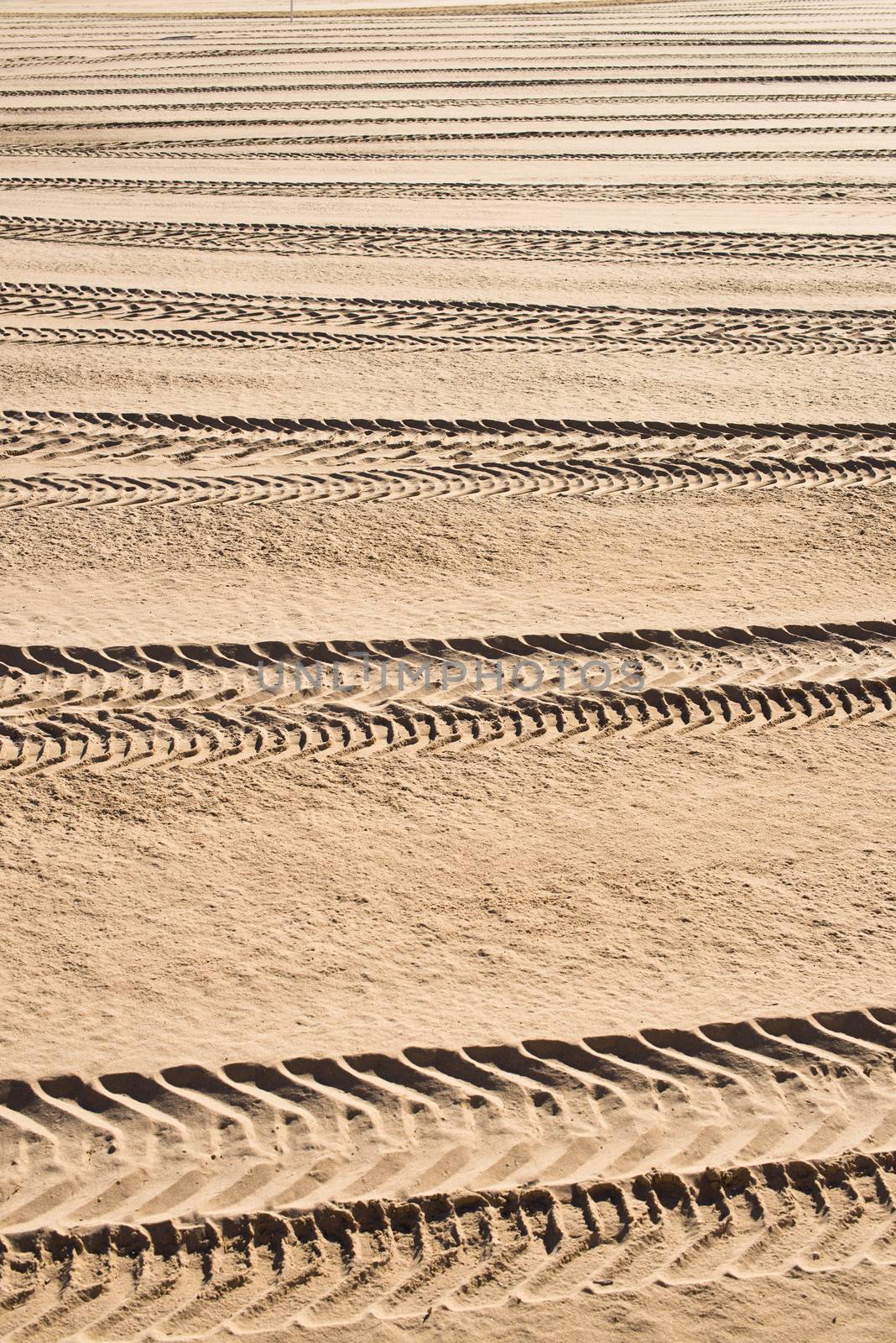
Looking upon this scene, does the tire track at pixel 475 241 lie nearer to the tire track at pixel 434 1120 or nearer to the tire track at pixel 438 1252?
the tire track at pixel 434 1120

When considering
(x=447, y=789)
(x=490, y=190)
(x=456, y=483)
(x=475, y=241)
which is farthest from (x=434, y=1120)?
(x=490, y=190)

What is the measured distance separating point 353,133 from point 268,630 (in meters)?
9.40

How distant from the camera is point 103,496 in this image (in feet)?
19.6

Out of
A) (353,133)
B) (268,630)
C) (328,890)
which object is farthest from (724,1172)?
(353,133)

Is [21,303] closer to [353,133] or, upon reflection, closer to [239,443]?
[239,443]

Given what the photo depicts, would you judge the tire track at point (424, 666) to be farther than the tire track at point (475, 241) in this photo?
No

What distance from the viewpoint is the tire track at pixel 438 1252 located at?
8.98 ft

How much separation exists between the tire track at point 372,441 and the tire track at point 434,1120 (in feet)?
11.7

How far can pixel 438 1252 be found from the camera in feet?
9.30

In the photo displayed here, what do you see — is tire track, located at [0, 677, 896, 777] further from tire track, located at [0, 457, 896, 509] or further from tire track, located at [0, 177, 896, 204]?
tire track, located at [0, 177, 896, 204]

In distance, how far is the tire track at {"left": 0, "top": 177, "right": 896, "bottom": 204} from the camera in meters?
10.6

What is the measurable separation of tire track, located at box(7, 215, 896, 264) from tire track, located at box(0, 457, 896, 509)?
11.2 feet

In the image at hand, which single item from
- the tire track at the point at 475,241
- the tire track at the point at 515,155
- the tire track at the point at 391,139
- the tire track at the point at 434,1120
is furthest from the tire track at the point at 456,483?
the tire track at the point at 391,139

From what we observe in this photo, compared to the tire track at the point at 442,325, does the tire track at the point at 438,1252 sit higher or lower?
lower
